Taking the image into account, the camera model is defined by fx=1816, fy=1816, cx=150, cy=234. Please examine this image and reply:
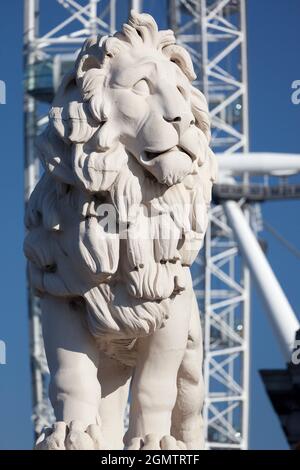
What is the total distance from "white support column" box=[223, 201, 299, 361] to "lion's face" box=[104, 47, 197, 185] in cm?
1500

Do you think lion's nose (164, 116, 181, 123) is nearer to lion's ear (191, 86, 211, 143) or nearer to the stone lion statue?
the stone lion statue

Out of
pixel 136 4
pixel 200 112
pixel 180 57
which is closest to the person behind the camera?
pixel 180 57

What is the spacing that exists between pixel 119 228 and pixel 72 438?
46.2 inches

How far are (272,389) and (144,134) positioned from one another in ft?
37.1

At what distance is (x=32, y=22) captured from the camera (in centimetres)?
3947

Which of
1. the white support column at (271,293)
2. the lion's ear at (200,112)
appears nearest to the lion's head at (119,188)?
the lion's ear at (200,112)

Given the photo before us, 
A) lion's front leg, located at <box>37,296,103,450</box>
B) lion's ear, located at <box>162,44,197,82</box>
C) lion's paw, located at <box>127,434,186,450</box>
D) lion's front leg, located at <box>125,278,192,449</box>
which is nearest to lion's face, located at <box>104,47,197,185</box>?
lion's ear, located at <box>162,44,197,82</box>

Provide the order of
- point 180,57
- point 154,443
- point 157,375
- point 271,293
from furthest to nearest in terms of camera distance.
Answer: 1. point 271,293
2. point 180,57
3. point 157,375
4. point 154,443

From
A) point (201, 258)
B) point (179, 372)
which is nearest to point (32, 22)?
point (201, 258)

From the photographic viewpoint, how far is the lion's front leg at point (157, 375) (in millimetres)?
10227

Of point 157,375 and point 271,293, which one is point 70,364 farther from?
point 271,293

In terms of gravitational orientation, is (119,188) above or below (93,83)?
below

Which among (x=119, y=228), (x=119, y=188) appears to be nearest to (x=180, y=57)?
(x=119, y=188)

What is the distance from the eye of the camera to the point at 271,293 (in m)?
28.2
